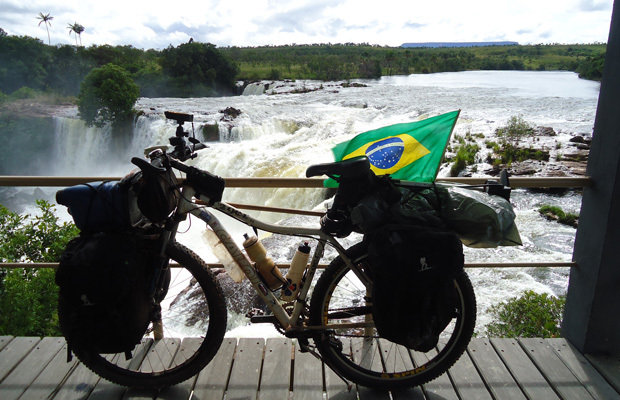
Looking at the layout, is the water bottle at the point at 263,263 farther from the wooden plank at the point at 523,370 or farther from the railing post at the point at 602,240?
the railing post at the point at 602,240

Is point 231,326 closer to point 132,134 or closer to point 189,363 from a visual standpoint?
point 189,363

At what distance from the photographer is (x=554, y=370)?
231cm

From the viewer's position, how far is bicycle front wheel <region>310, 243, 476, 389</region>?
2.08 meters

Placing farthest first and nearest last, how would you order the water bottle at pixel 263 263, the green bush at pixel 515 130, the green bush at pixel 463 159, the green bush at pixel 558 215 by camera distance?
the green bush at pixel 515 130, the green bush at pixel 463 159, the green bush at pixel 558 215, the water bottle at pixel 263 263

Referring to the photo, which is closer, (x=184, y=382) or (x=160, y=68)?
(x=184, y=382)

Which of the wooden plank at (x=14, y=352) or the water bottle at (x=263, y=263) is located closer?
the water bottle at (x=263, y=263)

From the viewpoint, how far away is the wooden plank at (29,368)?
7.13ft

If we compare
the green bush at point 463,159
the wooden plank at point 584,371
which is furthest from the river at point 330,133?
the wooden plank at point 584,371

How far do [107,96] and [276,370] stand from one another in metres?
29.3

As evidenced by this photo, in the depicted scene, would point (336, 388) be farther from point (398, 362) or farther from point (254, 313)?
point (254, 313)

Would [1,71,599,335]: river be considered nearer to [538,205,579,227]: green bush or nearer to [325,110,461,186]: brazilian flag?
[538,205,579,227]: green bush

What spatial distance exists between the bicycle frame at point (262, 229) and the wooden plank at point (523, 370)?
0.90m

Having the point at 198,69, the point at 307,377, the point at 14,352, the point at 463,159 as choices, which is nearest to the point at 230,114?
the point at 463,159

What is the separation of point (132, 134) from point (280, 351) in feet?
73.9
